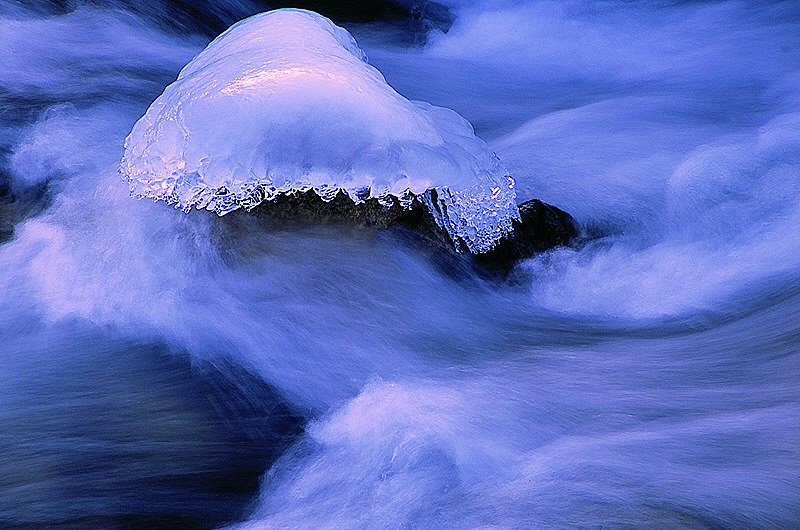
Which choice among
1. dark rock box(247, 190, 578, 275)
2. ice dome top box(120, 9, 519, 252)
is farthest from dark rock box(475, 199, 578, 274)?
ice dome top box(120, 9, 519, 252)

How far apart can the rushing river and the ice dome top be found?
268mm

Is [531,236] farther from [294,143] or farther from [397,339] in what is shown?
[294,143]

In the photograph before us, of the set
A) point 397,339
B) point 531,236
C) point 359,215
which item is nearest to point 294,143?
point 359,215

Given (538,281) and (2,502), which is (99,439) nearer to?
(2,502)

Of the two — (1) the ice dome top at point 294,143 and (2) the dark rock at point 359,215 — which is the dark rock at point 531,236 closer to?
(2) the dark rock at point 359,215

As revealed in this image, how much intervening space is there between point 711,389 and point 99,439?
1.76 meters

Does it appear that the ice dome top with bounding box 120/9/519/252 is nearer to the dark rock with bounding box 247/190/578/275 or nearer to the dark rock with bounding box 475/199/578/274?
the dark rock with bounding box 247/190/578/275

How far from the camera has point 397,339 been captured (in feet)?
8.55

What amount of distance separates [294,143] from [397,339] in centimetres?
71

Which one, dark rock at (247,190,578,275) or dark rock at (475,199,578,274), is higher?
dark rock at (475,199,578,274)

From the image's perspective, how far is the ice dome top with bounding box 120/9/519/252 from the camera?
2494 millimetres

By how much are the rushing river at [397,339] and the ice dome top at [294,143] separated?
10.5 inches

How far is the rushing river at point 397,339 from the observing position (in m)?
1.96

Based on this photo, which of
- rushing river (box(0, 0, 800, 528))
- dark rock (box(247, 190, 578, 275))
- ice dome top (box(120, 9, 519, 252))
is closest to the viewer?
rushing river (box(0, 0, 800, 528))
